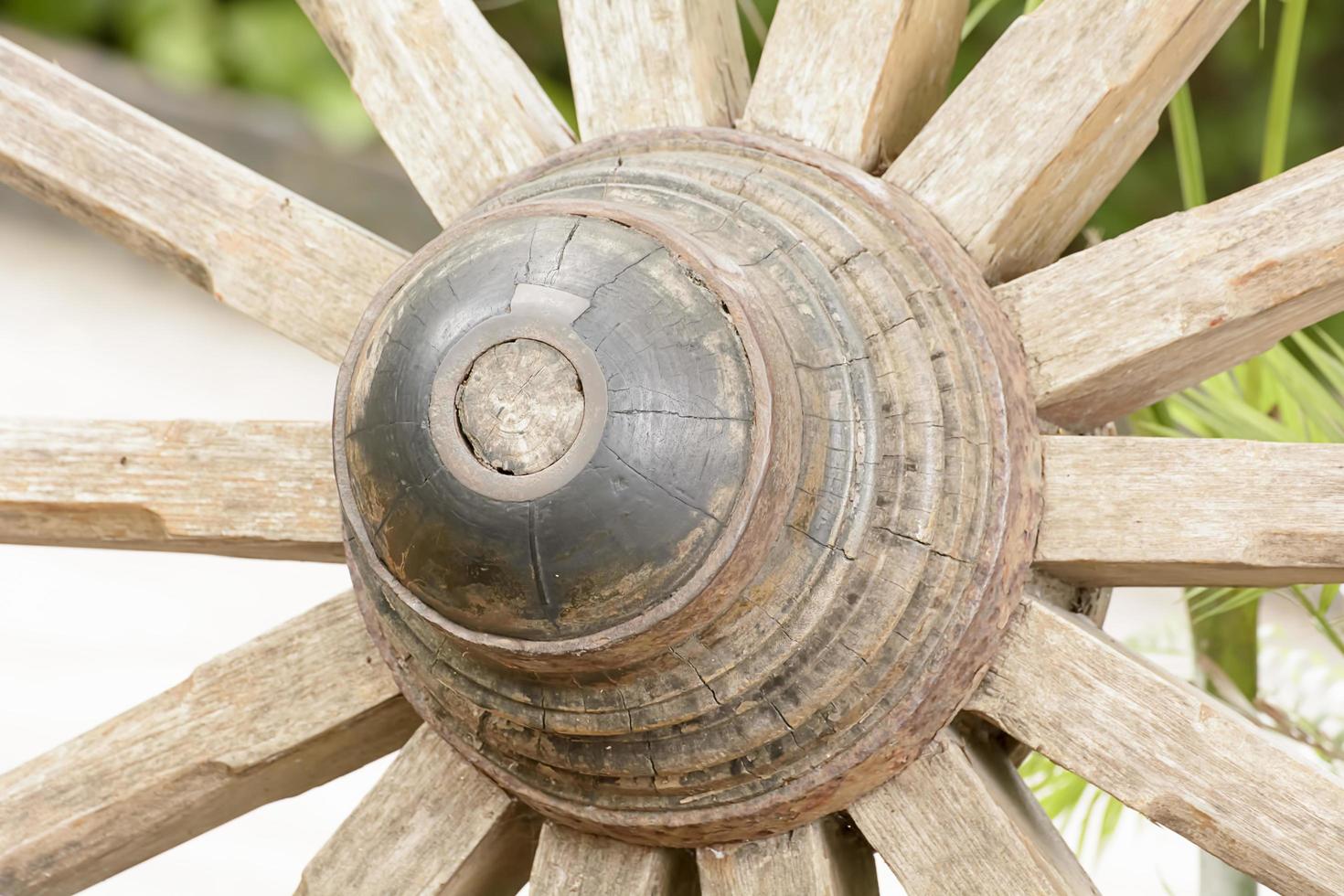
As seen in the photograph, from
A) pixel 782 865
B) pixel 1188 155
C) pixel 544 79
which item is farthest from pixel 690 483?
pixel 544 79

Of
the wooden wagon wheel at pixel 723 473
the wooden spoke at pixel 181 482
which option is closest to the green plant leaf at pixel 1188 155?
the wooden wagon wheel at pixel 723 473

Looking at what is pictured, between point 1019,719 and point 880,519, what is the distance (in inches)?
4.7

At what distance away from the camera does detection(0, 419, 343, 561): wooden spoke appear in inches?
29.0

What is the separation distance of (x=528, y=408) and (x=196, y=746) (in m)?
0.34

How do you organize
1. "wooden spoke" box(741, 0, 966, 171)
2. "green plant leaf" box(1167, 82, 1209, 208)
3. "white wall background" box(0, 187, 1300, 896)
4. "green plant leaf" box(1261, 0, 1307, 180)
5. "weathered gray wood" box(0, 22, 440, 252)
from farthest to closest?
"weathered gray wood" box(0, 22, 440, 252), "white wall background" box(0, 187, 1300, 896), "green plant leaf" box(1167, 82, 1209, 208), "green plant leaf" box(1261, 0, 1307, 180), "wooden spoke" box(741, 0, 966, 171)

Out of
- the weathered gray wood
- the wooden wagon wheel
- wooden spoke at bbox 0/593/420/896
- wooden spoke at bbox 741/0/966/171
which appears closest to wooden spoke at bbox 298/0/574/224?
the wooden wagon wheel

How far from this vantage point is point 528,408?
22.0 inches

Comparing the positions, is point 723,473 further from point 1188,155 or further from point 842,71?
point 1188,155

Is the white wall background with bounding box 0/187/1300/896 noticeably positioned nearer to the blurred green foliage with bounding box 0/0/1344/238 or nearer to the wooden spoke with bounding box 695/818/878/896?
the blurred green foliage with bounding box 0/0/1344/238

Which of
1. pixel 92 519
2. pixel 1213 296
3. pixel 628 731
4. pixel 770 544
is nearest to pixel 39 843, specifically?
pixel 92 519

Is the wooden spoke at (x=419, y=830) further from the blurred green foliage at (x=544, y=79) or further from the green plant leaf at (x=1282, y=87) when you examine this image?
the blurred green foliage at (x=544, y=79)

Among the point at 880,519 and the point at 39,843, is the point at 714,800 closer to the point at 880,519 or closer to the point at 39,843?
the point at 880,519

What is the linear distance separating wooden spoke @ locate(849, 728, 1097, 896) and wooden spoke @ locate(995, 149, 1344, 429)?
19 centimetres

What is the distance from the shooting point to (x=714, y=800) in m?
0.64
